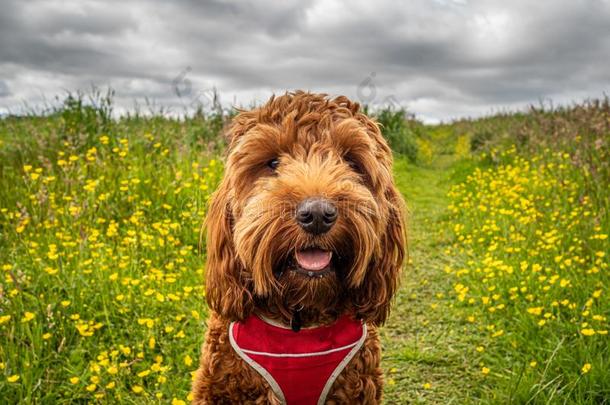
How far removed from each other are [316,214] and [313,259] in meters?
0.25

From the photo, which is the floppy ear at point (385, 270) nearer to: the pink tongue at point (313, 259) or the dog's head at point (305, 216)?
the dog's head at point (305, 216)

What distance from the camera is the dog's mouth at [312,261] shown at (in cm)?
223

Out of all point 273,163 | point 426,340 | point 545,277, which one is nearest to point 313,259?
point 273,163

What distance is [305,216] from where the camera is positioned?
82.0 inches

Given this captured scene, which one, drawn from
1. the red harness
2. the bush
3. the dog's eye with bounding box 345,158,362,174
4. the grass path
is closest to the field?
the grass path

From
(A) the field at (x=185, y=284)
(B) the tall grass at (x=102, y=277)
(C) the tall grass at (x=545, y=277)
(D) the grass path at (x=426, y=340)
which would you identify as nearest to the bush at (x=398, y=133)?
(C) the tall grass at (x=545, y=277)

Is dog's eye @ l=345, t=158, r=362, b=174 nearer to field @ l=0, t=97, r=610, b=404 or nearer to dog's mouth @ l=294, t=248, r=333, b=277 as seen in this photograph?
dog's mouth @ l=294, t=248, r=333, b=277

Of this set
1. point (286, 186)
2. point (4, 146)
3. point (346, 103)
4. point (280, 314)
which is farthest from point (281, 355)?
point (4, 146)

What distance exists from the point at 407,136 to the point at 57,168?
9593 millimetres

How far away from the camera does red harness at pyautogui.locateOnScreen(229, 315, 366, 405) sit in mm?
2506

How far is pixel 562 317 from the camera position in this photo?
3904mm

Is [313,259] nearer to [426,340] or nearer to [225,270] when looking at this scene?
[225,270]

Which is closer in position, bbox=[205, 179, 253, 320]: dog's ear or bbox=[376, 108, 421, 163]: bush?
bbox=[205, 179, 253, 320]: dog's ear

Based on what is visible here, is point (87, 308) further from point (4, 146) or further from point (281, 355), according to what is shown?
point (4, 146)
